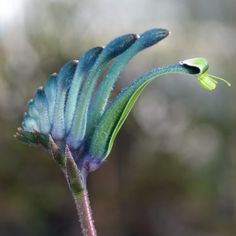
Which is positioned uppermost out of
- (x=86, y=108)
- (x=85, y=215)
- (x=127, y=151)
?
(x=86, y=108)

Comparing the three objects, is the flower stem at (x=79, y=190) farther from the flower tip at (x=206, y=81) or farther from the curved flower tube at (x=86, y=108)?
the flower tip at (x=206, y=81)

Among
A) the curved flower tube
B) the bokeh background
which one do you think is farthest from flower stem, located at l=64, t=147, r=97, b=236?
the bokeh background

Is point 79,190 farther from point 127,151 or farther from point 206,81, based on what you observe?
point 127,151

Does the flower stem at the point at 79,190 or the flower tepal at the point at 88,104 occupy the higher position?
the flower tepal at the point at 88,104

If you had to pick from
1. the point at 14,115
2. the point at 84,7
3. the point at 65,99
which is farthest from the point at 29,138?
the point at 84,7

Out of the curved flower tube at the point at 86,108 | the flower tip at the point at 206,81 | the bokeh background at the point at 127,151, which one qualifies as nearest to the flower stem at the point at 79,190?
the curved flower tube at the point at 86,108

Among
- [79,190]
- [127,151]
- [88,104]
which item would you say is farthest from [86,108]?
[127,151]

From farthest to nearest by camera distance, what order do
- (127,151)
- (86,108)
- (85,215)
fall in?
1. (127,151)
2. (86,108)
3. (85,215)
